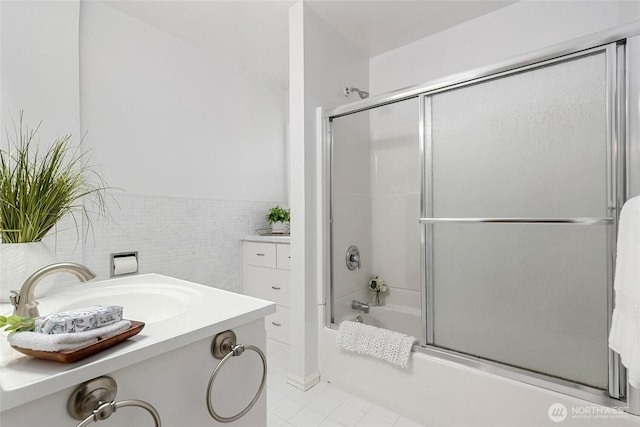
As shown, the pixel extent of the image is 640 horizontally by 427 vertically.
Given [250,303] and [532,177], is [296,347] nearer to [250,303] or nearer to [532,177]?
[250,303]

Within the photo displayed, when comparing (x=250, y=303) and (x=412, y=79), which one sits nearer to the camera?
Result: (x=250, y=303)

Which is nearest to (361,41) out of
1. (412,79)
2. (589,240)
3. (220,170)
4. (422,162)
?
(412,79)

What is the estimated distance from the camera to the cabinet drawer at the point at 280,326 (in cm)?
257

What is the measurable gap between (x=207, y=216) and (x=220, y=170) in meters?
0.42

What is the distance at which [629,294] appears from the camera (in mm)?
1007

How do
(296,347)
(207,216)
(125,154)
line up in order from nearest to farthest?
1. (296,347)
2. (125,154)
3. (207,216)

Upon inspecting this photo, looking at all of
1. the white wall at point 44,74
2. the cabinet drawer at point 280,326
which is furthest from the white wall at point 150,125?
the cabinet drawer at point 280,326

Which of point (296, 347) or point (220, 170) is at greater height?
point (220, 170)

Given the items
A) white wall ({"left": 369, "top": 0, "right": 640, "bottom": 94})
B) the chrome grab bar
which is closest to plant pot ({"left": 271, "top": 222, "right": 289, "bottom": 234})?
white wall ({"left": 369, "top": 0, "right": 640, "bottom": 94})

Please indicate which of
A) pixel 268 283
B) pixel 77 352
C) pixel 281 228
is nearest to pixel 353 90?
pixel 281 228

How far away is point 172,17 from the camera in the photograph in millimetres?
2213

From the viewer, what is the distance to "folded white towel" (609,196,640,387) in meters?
0.96

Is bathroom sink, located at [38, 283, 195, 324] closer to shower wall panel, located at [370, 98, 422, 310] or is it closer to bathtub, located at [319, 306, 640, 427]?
bathtub, located at [319, 306, 640, 427]

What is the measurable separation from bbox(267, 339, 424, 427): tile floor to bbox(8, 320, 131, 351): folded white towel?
1.35 metres
